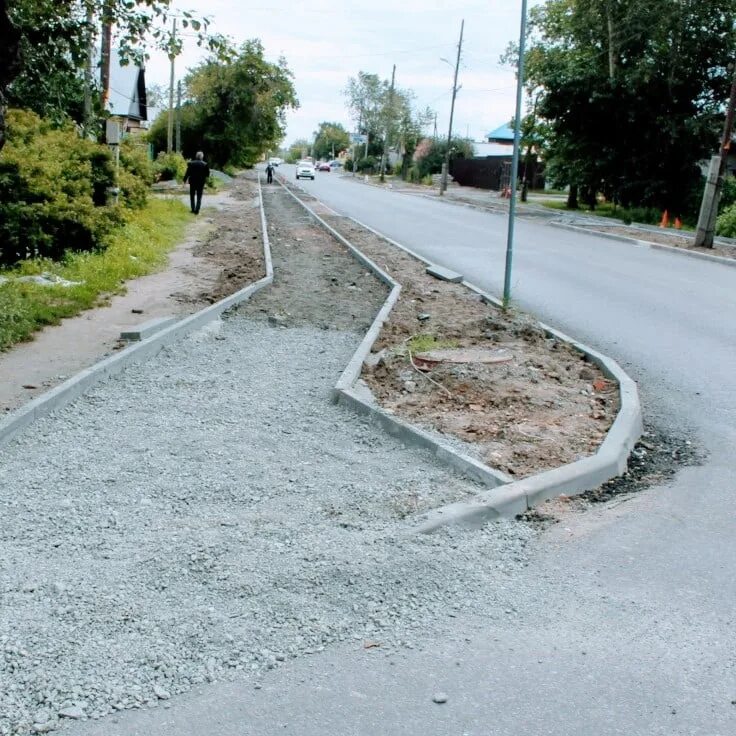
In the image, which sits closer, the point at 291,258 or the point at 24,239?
the point at 24,239

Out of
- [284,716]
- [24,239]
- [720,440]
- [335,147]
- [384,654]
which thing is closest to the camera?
[284,716]

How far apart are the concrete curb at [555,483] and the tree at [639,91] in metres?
29.1

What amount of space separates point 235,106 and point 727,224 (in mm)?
36078

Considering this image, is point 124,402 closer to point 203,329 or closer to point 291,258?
point 203,329

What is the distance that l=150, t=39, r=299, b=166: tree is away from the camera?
53469 mm

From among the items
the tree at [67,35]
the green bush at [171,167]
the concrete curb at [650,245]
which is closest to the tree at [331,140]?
the green bush at [171,167]

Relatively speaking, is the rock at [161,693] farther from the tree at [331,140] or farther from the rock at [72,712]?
the tree at [331,140]

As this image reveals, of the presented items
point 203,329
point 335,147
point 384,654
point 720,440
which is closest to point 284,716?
point 384,654

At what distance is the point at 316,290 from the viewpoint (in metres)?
12.5

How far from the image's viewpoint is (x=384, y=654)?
3414 mm

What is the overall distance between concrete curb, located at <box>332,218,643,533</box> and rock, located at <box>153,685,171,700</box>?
1683 millimetres

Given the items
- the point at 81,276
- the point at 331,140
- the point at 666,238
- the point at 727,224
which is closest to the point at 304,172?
the point at 727,224

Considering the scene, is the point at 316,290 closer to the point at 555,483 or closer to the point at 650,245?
the point at 555,483

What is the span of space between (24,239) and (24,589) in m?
10.2
